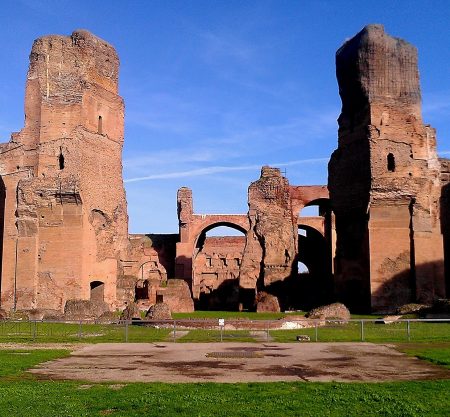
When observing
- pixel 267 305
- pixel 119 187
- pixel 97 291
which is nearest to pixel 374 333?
pixel 267 305

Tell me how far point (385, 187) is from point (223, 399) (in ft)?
67.3

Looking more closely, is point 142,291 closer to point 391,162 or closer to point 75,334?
point 391,162

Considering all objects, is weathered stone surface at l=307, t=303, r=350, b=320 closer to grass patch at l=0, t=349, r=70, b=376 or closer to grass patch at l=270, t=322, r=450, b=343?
grass patch at l=270, t=322, r=450, b=343

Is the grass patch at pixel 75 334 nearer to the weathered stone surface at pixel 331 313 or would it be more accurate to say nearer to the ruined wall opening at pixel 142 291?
the weathered stone surface at pixel 331 313

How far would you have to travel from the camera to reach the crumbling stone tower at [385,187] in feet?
83.3

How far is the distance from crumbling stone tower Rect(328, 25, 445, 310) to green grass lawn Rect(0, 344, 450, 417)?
60.2 feet

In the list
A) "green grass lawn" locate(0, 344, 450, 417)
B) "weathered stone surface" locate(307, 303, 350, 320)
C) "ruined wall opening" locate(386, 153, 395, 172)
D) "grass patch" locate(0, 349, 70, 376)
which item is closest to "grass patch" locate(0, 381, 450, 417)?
"green grass lawn" locate(0, 344, 450, 417)

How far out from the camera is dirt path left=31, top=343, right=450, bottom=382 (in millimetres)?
8352

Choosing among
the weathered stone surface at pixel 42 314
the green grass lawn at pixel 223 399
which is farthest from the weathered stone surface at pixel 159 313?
the green grass lawn at pixel 223 399

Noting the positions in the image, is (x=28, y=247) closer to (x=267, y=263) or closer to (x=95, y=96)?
(x=95, y=96)

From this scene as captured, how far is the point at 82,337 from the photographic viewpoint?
600 inches

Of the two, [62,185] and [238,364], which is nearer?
[238,364]

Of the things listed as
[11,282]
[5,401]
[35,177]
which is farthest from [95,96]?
[5,401]

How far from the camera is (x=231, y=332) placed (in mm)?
17203
